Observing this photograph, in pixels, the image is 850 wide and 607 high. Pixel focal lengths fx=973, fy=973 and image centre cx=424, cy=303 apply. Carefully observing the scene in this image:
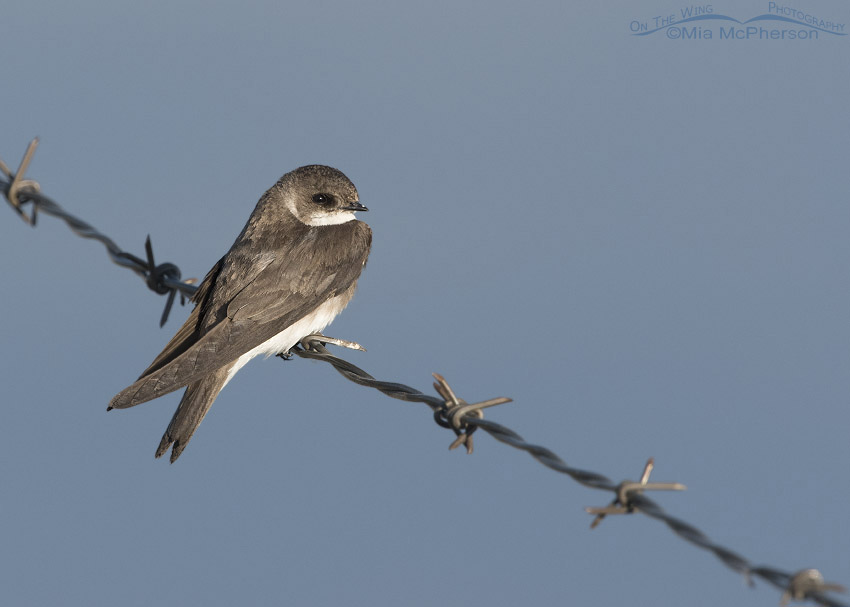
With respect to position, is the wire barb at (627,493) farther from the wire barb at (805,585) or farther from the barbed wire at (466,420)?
the wire barb at (805,585)

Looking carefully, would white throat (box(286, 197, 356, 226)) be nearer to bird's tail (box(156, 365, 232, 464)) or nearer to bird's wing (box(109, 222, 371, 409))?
bird's wing (box(109, 222, 371, 409))

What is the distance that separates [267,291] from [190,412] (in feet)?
2.69

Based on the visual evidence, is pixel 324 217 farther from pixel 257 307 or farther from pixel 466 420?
pixel 466 420

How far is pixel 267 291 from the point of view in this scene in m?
5.69

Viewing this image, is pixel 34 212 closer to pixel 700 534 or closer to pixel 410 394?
pixel 410 394

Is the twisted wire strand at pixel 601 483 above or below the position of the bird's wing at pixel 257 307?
below

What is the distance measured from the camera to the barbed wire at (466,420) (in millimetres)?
2322

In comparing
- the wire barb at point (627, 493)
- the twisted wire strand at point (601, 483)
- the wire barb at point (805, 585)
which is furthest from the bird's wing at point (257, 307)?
the wire barb at point (805, 585)

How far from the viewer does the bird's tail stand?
5.39m

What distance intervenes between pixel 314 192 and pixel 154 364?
2.02 meters

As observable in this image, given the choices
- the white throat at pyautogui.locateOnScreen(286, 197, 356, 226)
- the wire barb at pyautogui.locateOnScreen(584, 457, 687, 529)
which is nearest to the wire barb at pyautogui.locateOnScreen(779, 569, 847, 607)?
the wire barb at pyautogui.locateOnScreen(584, 457, 687, 529)

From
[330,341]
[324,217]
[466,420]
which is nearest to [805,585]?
[466,420]

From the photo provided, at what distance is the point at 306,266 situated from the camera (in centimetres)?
598

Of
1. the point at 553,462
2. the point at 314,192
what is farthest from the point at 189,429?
the point at 553,462
